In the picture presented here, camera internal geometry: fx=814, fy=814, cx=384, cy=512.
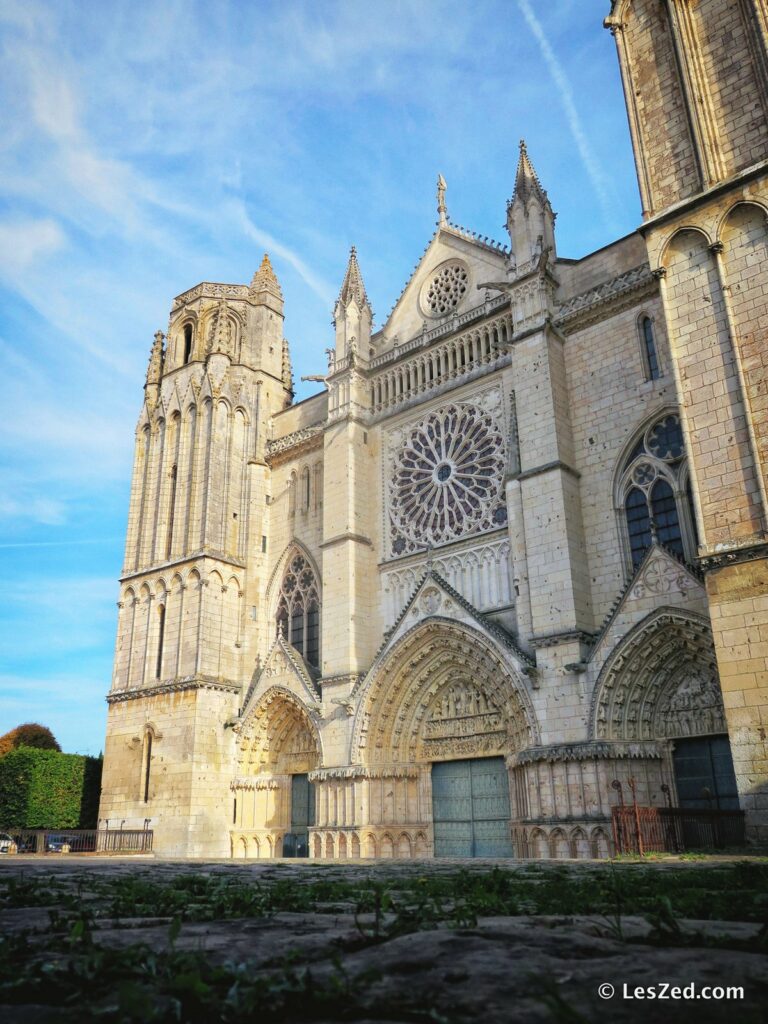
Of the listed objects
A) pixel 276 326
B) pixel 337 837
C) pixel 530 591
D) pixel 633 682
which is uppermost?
pixel 276 326

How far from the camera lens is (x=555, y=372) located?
18.4 metres

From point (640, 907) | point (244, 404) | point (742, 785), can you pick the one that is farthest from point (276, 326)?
point (640, 907)

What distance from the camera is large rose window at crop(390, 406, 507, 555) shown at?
19812 mm

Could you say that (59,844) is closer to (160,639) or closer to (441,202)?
(160,639)

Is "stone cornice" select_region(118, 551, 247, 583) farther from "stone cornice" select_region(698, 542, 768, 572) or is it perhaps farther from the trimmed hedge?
"stone cornice" select_region(698, 542, 768, 572)

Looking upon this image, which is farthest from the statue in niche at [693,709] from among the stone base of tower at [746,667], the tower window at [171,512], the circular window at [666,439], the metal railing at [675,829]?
the tower window at [171,512]

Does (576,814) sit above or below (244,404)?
below

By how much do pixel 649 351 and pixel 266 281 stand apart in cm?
1551

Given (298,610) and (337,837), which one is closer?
(337,837)

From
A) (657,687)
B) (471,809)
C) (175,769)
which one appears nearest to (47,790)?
(175,769)

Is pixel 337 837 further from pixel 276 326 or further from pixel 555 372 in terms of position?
pixel 276 326

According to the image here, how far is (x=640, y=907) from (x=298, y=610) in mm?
20526

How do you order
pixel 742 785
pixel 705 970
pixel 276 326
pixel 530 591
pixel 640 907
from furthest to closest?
pixel 276 326 → pixel 530 591 → pixel 742 785 → pixel 640 907 → pixel 705 970

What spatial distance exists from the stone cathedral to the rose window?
22 centimetres
